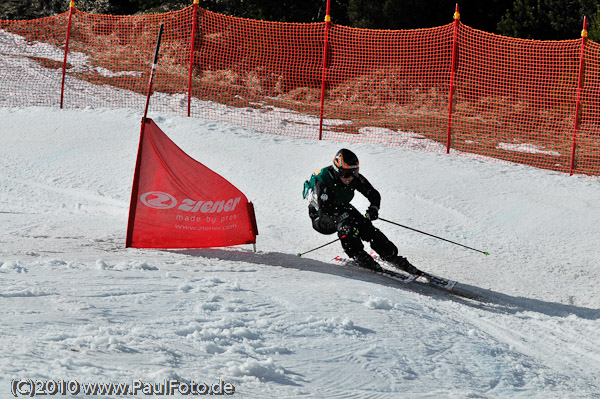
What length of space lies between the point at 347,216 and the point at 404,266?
0.91m

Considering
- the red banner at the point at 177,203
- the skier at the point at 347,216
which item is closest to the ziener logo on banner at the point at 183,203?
the red banner at the point at 177,203

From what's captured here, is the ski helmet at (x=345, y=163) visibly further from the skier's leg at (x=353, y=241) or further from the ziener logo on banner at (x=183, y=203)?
the ziener logo on banner at (x=183, y=203)

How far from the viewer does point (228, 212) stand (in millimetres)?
8109

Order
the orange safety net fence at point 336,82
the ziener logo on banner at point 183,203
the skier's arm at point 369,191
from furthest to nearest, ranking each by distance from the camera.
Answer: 1. the orange safety net fence at point 336,82
2. the skier's arm at point 369,191
3. the ziener logo on banner at point 183,203

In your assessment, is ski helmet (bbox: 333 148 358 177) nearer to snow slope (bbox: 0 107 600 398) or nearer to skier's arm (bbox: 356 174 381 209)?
skier's arm (bbox: 356 174 381 209)

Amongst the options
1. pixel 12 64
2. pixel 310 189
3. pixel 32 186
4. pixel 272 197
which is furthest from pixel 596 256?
pixel 12 64

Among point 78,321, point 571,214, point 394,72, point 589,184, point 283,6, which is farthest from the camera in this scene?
point 283,6

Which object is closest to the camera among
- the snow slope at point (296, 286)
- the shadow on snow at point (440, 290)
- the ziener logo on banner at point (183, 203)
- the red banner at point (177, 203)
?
the snow slope at point (296, 286)

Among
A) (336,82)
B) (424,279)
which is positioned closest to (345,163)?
(424,279)

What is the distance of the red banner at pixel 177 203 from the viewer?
7746 millimetres

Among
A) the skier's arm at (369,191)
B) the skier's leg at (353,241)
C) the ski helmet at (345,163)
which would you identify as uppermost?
the ski helmet at (345,163)

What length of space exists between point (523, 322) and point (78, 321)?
4345 mm

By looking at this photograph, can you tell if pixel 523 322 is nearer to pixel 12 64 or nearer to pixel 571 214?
pixel 571 214

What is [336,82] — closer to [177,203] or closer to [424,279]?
[424,279]
